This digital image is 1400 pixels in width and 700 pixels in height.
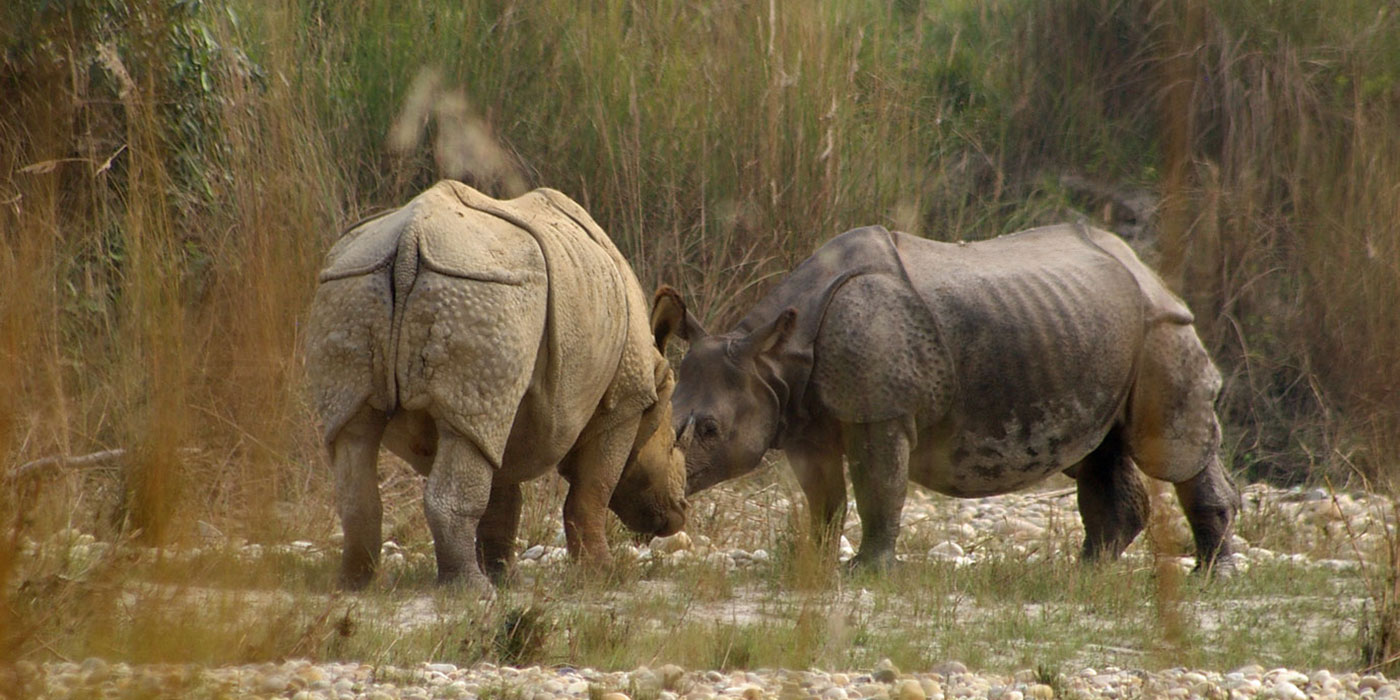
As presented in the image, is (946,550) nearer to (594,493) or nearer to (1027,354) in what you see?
(1027,354)

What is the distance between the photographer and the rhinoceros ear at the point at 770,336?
6.10 meters

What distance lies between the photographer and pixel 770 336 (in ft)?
20.2

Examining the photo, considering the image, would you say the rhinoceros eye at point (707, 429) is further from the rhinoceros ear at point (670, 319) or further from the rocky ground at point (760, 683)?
the rocky ground at point (760, 683)

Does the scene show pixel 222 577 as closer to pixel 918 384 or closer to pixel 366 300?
pixel 366 300

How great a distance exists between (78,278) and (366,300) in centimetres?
352

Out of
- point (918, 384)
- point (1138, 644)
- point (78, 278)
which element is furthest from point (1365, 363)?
point (78, 278)

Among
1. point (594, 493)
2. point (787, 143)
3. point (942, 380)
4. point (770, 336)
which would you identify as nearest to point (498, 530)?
point (594, 493)

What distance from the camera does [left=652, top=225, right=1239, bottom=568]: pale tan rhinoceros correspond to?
608 cm

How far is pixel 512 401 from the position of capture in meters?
4.84

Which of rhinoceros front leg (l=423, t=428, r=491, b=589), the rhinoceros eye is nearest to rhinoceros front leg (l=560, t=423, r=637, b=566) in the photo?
the rhinoceros eye

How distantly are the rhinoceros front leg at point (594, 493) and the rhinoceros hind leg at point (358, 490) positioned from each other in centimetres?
90

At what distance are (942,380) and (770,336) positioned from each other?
2.14 feet

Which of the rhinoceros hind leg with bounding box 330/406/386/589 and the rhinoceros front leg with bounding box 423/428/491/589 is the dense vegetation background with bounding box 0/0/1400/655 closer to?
the rhinoceros hind leg with bounding box 330/406/386/589

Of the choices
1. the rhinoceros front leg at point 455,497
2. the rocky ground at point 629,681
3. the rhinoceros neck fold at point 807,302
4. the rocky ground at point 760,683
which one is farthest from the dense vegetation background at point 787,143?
the rocky ground at point 760,683
